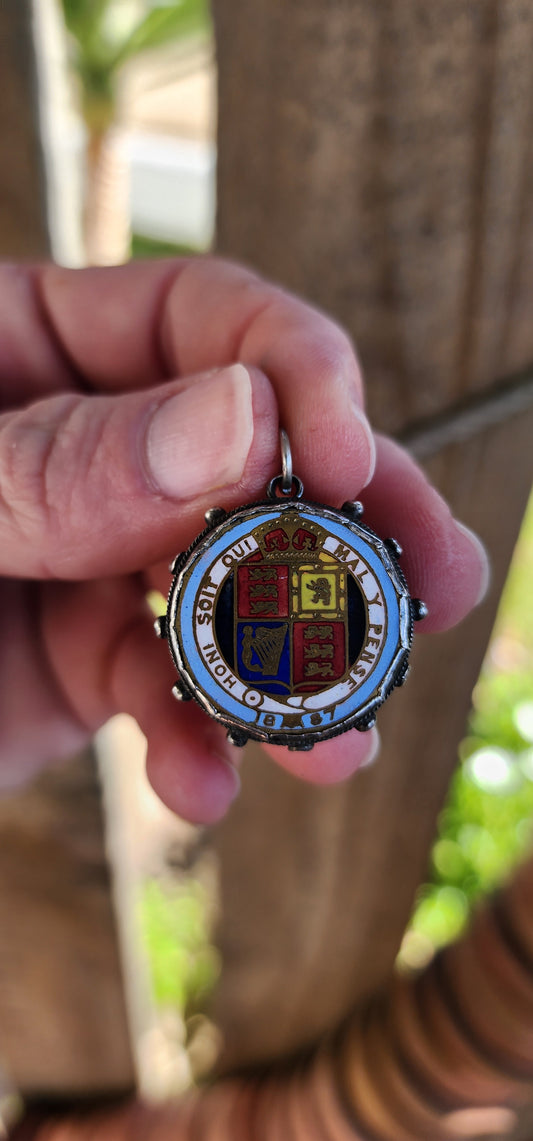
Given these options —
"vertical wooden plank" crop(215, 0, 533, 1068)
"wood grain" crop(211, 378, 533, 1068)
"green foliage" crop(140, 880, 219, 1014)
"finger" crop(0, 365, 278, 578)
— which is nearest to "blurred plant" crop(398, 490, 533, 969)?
"green foliage" crop(140, 880, 219, 1014)

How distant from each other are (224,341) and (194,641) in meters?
0.46

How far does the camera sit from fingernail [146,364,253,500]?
3.01ft

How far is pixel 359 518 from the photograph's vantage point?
1005 millimetres

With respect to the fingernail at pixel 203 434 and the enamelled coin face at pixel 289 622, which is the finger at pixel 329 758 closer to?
the enamelled coin face at pixel 289 622

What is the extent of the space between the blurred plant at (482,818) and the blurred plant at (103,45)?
6.73ft

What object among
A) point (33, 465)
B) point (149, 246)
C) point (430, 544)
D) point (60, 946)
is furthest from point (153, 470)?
point (149, 246)

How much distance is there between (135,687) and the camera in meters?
1.20

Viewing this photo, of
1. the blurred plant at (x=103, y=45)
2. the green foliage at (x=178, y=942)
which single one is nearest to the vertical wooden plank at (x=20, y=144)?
the blurred plant at (x=103, y=45)

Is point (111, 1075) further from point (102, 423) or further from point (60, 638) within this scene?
point (102, 423)

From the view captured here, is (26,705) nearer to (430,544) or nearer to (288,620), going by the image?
(288,620)

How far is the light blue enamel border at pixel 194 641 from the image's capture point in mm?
961

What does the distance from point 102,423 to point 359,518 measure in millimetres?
331

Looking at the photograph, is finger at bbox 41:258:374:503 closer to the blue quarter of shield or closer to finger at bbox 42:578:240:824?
the blue quarter of shield

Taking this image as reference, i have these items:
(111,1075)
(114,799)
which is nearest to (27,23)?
(114,799)
